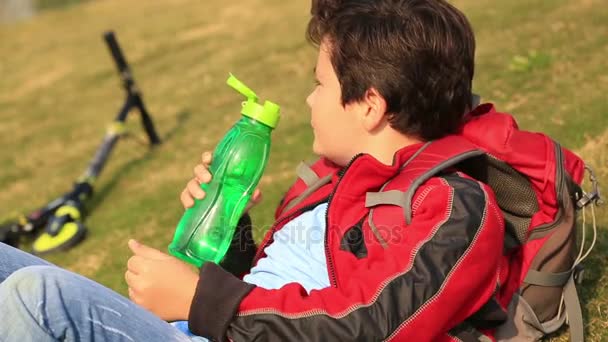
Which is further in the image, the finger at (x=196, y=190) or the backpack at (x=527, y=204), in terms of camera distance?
the finger at (x=196, y=190)

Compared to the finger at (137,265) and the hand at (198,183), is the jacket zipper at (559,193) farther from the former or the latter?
the finger at (137,265)

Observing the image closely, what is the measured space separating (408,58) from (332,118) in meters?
0.41

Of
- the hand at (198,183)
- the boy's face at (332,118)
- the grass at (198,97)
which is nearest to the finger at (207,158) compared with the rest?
the hand at (198,183)

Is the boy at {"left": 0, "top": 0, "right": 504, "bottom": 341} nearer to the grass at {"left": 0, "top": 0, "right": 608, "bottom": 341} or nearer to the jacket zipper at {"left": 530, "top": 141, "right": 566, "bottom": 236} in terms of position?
the jacket zipper at {"left": 530, "top": 141, "right": 566, "bottom": 236}

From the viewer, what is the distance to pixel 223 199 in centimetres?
345

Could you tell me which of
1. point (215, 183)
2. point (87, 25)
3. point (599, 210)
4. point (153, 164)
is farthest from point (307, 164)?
point (87, 25)

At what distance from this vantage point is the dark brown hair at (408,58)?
2.80 m

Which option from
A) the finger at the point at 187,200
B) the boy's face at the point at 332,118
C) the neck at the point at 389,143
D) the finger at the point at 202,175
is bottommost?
the finger at the point at 187,200

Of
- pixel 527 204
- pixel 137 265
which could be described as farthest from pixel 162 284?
pixel 527 204

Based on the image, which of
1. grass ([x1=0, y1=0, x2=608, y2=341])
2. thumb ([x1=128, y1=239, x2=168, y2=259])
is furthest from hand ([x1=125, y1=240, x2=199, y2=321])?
grass ([x1=0, y1=0, x2=608, y2=341])

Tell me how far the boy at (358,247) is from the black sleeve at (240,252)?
23 cm

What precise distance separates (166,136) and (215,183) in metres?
6.06

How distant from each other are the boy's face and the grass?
4.58 feet

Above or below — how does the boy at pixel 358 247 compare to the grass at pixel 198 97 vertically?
above
